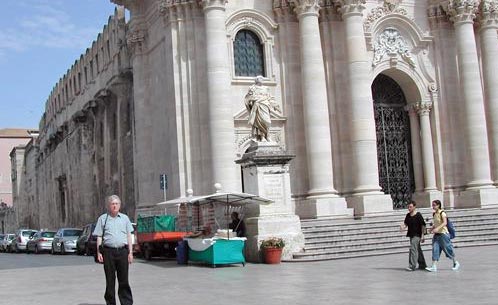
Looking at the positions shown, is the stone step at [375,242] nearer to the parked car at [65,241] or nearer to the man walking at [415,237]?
the man walking at [415,237]

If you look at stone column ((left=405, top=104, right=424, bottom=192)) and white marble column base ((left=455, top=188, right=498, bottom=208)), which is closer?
white marble column base ((left=455, top=188, right=498, bottom=208))

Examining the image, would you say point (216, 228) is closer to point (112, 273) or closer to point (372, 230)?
point (372, 230)

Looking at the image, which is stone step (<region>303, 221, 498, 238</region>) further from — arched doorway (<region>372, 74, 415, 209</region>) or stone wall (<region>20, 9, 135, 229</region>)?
stone wall (<region>20, 9, 135, 229</region>)

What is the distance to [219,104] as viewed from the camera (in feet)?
90.5

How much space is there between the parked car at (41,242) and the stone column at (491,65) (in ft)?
74.6

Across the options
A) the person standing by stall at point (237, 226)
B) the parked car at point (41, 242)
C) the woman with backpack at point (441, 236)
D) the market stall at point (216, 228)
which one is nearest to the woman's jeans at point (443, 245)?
Result: the woman with backpack at point (441, 236)

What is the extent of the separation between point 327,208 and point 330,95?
16.0 feet

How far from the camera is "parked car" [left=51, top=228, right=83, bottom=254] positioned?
3591cm

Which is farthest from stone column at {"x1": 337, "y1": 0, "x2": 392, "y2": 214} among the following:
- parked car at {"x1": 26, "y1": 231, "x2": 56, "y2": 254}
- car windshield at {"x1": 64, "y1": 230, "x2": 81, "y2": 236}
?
parked car at {"x1": 26, "y1": 231, "x2": 56, "y2": 254}

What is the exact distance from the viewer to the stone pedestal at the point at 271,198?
21.7m

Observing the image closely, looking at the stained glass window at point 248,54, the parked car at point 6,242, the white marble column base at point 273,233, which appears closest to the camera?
the white marble column base at point 273,233

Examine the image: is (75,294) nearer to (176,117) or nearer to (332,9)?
(176,117)

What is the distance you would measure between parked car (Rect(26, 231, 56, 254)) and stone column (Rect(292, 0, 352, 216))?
56.9ft

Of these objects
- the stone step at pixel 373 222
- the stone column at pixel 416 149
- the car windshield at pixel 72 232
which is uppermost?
the stone column at pixel 416 149
